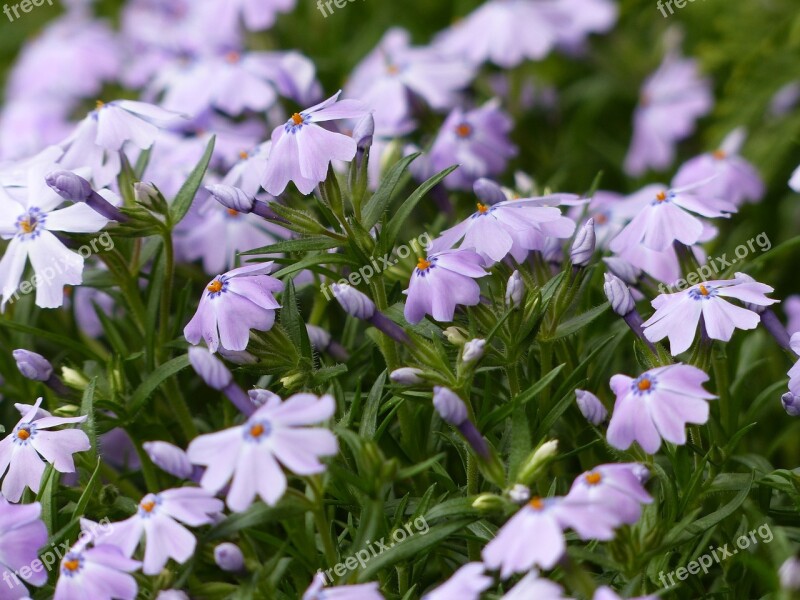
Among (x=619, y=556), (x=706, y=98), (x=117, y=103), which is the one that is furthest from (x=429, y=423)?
(x=706, y=98)

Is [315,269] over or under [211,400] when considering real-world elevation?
over

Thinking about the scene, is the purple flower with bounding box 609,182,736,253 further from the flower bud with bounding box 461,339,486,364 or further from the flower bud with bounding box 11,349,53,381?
the flower bud with bounding box 11,349,53,381

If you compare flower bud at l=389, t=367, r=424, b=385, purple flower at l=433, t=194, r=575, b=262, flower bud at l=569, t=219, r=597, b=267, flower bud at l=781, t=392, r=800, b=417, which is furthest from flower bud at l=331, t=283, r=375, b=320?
flower bud at l=781, t=392, r=800, b=417

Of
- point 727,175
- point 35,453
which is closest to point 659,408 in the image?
point 35,453

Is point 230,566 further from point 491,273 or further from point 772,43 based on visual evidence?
point 772,43

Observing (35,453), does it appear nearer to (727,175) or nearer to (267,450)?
(267,450)

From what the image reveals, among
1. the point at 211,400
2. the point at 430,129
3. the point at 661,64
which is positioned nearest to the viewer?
the point at 211,400
